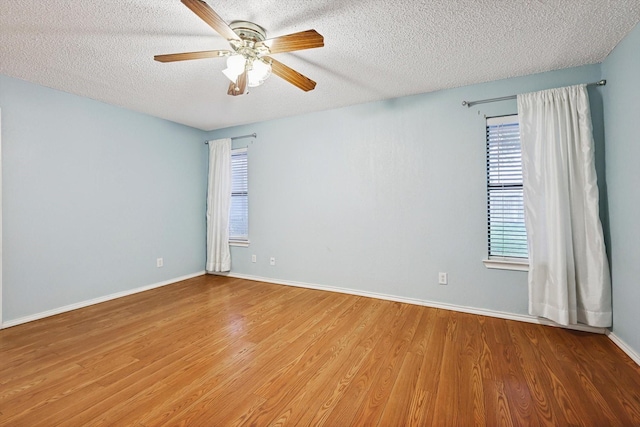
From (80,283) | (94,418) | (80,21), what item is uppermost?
(80,21)

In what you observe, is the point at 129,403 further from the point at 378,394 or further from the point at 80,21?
the point at 80,21

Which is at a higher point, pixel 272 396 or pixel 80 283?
pixel 80 283

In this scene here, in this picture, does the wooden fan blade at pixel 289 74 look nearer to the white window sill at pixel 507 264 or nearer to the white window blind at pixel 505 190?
the white window blind at pixel 505 190

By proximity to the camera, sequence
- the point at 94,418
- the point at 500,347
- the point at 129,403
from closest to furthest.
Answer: the point at 94,418 → the point at 129,403 → the point at 500,347

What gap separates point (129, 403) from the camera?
159 centimetres

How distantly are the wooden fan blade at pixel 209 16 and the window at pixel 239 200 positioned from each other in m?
2.69

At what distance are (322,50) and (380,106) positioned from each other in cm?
133

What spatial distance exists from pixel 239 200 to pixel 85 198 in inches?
75.8

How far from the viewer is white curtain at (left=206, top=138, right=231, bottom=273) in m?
4.39

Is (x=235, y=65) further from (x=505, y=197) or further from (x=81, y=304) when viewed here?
(x=81, y=304)

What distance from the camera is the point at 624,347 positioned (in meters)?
2.10

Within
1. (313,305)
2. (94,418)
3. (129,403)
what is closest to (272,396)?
(129,403)

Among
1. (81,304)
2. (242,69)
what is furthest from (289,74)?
(81,304)

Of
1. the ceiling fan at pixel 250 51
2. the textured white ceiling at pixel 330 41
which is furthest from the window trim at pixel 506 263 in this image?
the ceiling fan at pixel 250 51
